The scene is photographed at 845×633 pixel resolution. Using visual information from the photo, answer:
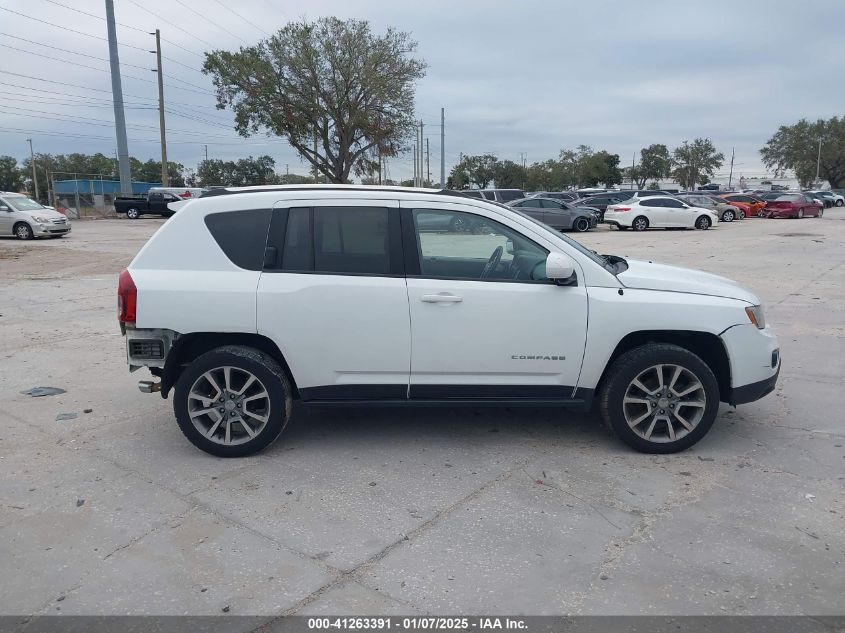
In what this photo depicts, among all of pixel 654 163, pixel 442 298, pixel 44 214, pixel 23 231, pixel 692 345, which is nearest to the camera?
pixel 442 298

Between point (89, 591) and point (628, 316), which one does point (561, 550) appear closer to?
point (628, 316)

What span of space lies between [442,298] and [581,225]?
27.0m

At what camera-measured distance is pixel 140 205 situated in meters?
40.7

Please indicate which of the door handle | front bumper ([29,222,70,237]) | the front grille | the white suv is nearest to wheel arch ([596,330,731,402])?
the white suv

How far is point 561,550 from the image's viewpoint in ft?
11.2

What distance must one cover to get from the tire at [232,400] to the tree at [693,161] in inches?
4343

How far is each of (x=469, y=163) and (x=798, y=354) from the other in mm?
81330

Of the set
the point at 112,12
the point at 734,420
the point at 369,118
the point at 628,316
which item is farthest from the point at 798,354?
the point at 112,12

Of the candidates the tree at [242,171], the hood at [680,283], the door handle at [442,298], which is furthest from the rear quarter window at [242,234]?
the tree at [242,171]

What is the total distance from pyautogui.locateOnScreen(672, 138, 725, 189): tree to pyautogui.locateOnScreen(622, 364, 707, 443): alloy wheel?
109 m

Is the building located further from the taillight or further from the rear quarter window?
the rear quarter window

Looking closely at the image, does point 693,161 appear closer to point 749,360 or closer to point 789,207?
point 789,207

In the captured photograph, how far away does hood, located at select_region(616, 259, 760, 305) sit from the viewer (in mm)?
4535

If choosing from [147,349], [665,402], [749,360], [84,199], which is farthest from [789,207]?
[147,349]
